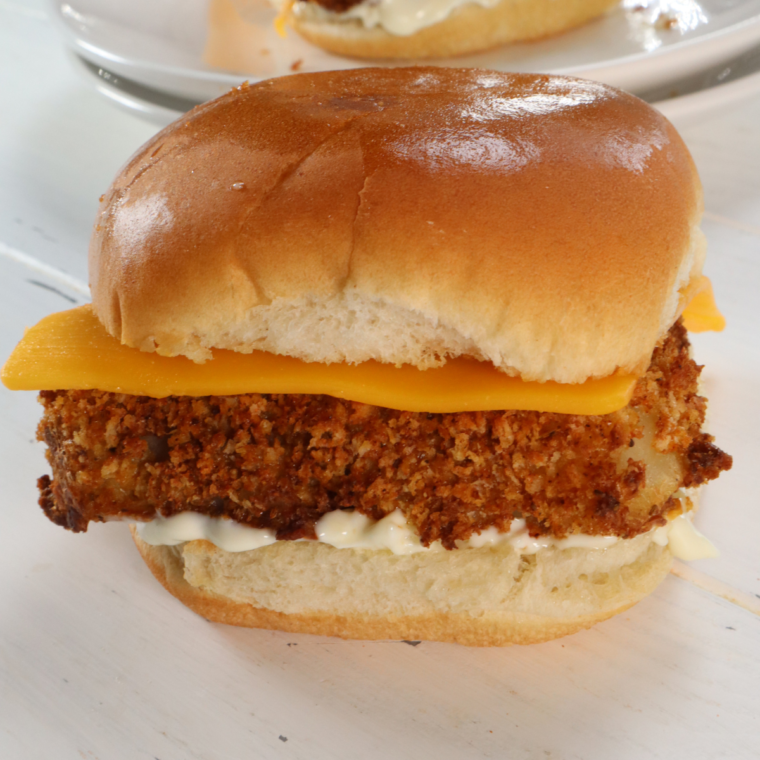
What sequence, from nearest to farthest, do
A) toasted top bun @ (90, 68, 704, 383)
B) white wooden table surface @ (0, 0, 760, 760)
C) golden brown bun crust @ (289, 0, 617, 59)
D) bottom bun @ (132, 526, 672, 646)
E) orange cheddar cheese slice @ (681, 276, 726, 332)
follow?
toasted top bun @ (90, 68, 704, 383) < white wooden table surface @ (0, 0, 760, 760) < bottom bun @ (132, 526, 672, 646) < orange cheddar cheese slice @ (681, 276, 726, 332) < golden brown bun crust @ (289, 0, 617, 59)

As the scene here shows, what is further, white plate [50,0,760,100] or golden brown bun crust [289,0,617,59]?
golden brown bun crust [289,0,617,59]

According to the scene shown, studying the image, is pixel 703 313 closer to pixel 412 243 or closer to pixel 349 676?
pixel 412 243

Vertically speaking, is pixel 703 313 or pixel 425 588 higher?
pixel 703 313

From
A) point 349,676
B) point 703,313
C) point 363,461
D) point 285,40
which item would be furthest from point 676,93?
point 349,676

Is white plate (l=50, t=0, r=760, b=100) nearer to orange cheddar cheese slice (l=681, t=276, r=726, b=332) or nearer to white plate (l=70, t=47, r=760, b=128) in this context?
white plate (l=70, t=47, r=760, b=128)

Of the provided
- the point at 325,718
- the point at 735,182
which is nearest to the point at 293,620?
the point at 325,718

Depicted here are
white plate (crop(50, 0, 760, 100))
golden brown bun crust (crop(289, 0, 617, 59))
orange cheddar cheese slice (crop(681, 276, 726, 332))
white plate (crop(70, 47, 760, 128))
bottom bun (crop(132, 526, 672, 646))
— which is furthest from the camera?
golden brown bun crust (crop(289, 0, 617, 59))

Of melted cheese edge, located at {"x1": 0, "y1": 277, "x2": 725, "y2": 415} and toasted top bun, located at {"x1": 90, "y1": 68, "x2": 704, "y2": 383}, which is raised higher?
toasted top bun, located at {"x1": 90, "y1": 68, "x2": 704, "y2": 383}

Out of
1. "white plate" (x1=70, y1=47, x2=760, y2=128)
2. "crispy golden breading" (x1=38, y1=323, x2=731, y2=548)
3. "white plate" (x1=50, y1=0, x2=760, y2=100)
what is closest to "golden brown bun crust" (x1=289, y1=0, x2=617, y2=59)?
"white plate" (x1=50, y1=0, x2=760, y2=100)
